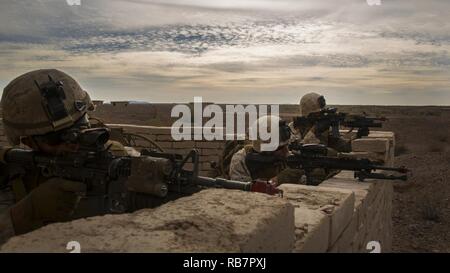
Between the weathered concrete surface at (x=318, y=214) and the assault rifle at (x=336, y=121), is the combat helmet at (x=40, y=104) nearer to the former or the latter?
the weathered concrete surface at (x=318, y=214)

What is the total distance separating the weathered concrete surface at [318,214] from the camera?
2325mm

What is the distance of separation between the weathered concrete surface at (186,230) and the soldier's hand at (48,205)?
22.9 inches

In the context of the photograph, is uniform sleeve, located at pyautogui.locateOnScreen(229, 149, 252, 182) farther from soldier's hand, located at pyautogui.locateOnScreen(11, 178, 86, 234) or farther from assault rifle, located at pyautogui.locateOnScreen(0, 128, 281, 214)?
soldier's hand, located at pyautogui.locateOnScreen(11, 178, 86, 234)

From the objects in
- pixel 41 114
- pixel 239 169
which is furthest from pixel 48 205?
pixel 239 169

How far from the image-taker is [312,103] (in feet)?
25.2

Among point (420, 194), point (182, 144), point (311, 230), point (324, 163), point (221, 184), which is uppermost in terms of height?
point (221, 184)

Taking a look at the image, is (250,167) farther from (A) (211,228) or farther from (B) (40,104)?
(A) (211,228)

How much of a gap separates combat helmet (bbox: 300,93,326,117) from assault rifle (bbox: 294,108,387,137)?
62cm

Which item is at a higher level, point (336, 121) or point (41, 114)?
point (41, 114)

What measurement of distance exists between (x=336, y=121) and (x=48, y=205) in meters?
5.17

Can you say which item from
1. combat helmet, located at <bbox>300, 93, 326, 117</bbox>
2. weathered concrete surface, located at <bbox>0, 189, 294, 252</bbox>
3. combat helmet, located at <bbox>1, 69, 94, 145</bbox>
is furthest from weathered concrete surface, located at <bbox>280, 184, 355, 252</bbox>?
combat helmet, located at <bbox>300, 93, 326, 117</bbox>

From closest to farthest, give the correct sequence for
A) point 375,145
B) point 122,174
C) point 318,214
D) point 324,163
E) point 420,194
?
point 122,174 < point 318,214 < point 324,163 < point 375,145 < point 420,194
